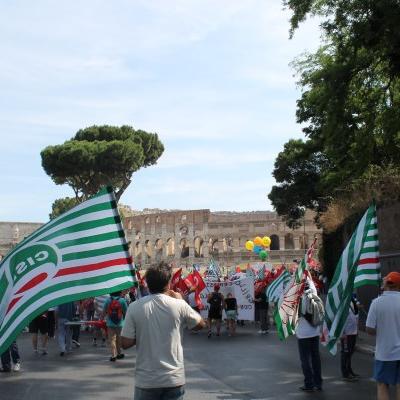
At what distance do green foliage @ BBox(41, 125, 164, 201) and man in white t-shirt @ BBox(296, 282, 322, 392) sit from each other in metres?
47.3

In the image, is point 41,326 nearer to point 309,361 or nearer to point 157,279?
point 309,361

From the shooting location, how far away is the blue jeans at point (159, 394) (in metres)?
5.22

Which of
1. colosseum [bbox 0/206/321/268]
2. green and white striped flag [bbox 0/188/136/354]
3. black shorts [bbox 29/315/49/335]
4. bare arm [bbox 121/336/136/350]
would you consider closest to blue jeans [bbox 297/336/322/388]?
green and white striped flag [bbox 0/188/136/354]

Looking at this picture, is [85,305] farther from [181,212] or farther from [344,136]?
[181,212]

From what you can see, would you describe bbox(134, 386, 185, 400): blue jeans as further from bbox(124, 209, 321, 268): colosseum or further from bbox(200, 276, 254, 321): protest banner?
bbox(124, 209, 321, 268): colosseum

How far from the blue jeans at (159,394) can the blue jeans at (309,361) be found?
5.39 meters

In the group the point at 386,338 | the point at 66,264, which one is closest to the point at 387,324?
the point at 386,338

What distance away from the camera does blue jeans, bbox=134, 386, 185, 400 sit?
17.1ft

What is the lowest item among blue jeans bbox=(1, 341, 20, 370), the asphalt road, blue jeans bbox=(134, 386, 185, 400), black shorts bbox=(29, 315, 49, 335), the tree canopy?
the asphalt road

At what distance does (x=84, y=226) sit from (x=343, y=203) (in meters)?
20.7

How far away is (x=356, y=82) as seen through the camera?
2311cm

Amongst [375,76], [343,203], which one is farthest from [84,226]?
[343,203]

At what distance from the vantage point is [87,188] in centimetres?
5988

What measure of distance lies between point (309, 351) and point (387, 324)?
3068 millimetres
